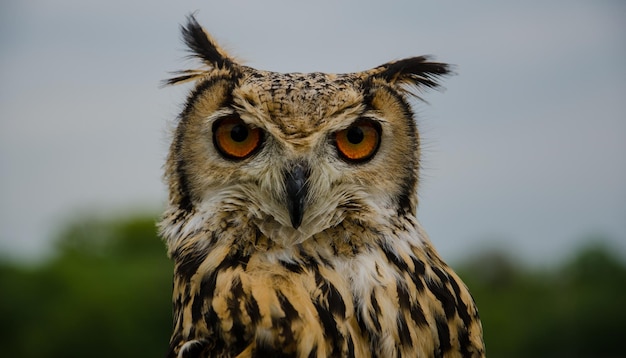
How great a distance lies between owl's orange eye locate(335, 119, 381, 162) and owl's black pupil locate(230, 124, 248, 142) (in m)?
0.30

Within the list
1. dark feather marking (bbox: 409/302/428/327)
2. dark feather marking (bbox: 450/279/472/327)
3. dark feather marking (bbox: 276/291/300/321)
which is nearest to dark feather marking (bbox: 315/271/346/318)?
dark feather marking (bbox: 276/291/300/321)

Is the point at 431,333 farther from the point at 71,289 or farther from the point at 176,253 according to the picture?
the point at 71,289

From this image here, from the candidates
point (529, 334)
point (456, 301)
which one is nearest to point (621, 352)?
point (529, 334)

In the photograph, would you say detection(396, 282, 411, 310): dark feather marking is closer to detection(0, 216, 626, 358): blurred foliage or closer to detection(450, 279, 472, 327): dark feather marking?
detection(450, 279, 472, 327): dark feather marking

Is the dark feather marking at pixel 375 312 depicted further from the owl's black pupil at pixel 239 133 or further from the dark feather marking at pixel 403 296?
the owl's black pupil at pixel 239 133

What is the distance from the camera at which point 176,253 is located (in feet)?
9.70

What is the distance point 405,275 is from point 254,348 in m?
0.58

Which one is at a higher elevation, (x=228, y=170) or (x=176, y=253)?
(x=228, y=170)

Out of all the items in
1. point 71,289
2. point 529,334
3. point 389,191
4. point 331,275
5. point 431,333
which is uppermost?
point 389,191

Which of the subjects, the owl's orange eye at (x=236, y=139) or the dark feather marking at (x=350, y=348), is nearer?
the dark feather marking at (x=350, y=348)

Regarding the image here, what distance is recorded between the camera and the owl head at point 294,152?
272cm

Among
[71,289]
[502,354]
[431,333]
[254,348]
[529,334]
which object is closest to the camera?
[254,348]

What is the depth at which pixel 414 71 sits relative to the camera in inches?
127

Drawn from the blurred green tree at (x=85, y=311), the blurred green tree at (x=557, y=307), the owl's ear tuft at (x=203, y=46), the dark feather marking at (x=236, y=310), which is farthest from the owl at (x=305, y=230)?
the blurred green tree at (x=557, y=307)
